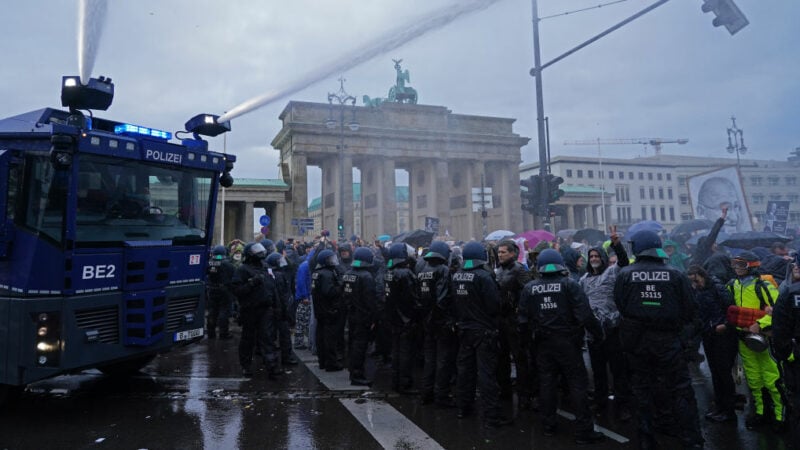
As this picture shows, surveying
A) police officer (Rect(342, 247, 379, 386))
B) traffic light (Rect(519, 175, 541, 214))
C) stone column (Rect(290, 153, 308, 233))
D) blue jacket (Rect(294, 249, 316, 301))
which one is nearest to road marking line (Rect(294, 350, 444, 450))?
police officer (Rect(342, 247, 379, 386))

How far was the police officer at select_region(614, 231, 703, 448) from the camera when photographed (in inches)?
164

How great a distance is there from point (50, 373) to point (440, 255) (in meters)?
4.53

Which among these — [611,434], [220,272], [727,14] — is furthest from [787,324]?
[220,272]

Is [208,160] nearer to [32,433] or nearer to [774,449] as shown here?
[32,433]

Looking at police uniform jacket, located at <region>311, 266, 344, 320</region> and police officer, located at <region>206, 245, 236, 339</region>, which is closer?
police uniform jacket, located at <region>311, 266, 344, 320</region>

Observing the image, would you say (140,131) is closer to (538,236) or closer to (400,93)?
(538,236)

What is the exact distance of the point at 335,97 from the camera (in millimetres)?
23594

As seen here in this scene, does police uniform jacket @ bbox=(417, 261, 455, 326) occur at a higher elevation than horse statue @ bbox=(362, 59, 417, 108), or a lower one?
lower

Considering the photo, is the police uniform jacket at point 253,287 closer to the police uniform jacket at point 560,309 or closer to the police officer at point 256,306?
the police officer at point 256,306

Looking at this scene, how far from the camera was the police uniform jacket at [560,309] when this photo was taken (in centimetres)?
474

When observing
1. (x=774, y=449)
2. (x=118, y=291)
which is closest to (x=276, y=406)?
(x=118, y=291)

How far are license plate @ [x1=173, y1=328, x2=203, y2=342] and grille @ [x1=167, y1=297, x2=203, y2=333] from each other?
0.35 feet

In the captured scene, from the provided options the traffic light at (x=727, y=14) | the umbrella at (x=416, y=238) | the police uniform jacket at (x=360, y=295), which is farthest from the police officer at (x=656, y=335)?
the umbrella at (x=416, y=238)

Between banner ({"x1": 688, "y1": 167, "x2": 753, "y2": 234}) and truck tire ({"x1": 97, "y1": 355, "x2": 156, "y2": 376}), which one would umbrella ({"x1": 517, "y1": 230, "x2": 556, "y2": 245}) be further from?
truck tire ({"x1": 97, "y1": 355, "x2": 156, "y2": 376})
